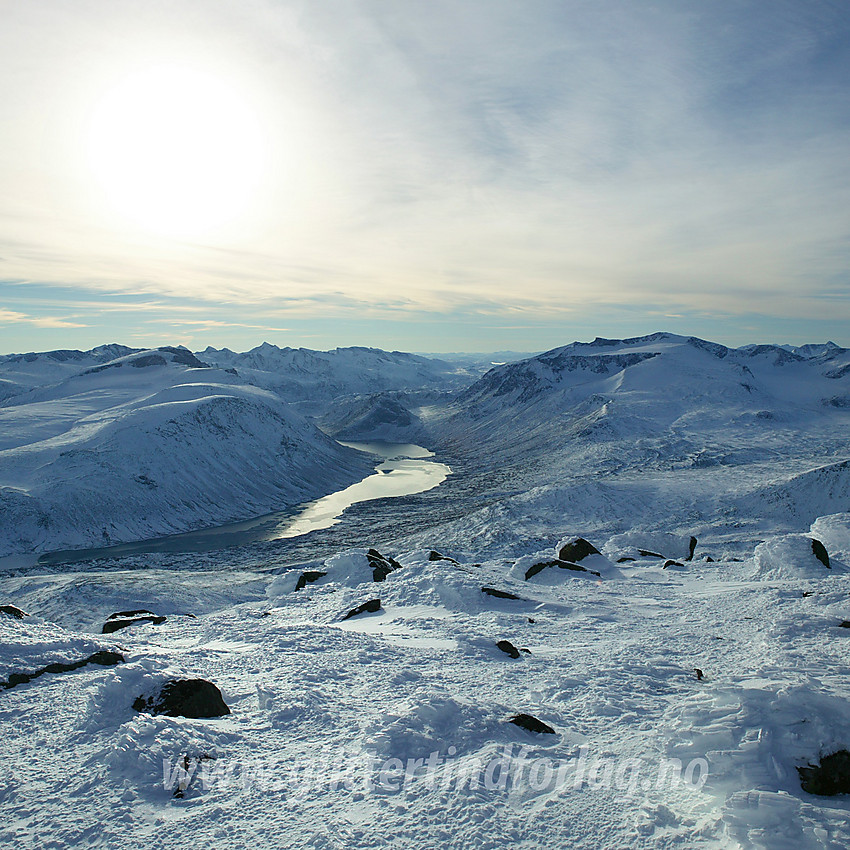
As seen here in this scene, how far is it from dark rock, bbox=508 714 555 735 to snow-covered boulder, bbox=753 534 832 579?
2013 cm

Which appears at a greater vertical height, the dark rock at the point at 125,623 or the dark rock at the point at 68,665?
the dark rock at the point at 68,665

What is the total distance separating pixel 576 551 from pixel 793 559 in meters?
10.1

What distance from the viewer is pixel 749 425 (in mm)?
115500

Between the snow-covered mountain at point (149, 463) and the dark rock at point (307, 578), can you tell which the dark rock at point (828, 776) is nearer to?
the dark rock at point (307, 578)

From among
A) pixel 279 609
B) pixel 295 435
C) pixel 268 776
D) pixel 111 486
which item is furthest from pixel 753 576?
pixel 295 435

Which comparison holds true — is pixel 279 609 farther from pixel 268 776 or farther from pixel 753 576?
pixel 753 576

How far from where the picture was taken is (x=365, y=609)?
19656mm

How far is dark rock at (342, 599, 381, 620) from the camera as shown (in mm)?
19469

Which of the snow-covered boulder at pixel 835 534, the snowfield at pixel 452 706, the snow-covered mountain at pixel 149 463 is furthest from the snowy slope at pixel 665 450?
the snow-covered mountain at pixel 149 463

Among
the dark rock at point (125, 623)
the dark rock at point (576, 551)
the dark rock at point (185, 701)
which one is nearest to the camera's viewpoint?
the dark rock at point (185, 701)

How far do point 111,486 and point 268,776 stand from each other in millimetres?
96757

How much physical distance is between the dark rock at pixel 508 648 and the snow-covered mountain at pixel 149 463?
274 ft

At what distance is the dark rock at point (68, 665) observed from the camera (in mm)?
10648

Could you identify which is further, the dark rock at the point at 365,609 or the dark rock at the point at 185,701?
the dark rock at the point at 365,609
